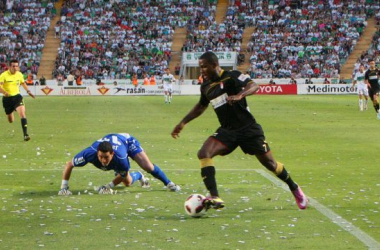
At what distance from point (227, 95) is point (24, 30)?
2780 inches

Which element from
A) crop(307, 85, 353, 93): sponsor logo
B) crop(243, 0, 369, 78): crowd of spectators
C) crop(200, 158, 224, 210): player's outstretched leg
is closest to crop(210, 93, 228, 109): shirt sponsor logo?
crop(200, 158, 224, 210): player's outstretched leg

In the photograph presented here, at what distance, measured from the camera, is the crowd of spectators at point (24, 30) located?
244 feet

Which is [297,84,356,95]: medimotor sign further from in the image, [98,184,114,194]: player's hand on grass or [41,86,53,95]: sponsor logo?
[98,184,114,194]: player's hand on grass

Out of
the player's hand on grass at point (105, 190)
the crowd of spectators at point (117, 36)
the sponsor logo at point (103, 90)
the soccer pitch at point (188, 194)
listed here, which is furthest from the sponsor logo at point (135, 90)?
the player's hand on grass at point (105, 190)

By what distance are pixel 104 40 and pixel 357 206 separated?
2682 inches

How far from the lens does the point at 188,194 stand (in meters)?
12.6

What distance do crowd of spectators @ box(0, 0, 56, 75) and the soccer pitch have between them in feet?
168

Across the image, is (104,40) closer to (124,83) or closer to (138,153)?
(124,83)

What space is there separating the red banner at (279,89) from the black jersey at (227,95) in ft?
180

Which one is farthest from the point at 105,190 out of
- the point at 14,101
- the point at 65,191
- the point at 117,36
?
the point at 117,36

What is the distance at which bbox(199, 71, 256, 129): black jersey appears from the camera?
10.9 m

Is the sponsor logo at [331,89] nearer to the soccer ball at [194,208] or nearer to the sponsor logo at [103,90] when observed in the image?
the sponsor logo at [103,90]

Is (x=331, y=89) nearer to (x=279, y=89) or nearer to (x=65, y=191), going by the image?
(x=279, y=89)

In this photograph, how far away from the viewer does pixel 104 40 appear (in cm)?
7781
